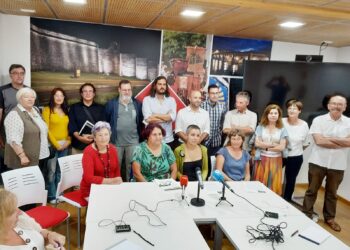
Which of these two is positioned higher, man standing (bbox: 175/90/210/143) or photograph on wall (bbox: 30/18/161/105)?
photograph on wall (bbox: 30/18/161/105)

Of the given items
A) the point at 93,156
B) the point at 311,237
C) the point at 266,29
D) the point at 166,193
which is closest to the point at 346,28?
the point at 266,29

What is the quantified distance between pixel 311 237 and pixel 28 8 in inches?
146

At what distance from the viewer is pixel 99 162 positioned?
3014 millimetres

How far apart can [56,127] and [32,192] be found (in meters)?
1.19

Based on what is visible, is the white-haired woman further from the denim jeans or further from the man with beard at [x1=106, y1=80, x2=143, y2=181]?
the man with beard at [x1=106, y1=80, x2=143, y2=181]

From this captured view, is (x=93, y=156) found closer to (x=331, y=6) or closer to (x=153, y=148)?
(x=153, y=148)

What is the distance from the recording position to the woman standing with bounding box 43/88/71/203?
Result: 3.76 m

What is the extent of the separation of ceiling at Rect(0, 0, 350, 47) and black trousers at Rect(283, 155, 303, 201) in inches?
68.2

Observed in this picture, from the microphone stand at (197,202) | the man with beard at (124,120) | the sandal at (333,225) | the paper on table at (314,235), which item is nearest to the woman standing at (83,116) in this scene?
the man with beard at (124,120)

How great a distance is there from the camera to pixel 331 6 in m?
2.81

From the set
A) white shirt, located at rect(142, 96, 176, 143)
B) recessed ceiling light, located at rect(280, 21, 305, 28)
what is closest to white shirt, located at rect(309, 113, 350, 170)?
recessed ceiling light, located at rect(280, 21, 305, 28)

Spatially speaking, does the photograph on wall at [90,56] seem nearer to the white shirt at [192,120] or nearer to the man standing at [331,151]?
the white shirt at [192,120]

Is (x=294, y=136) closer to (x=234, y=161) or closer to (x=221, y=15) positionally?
(x=234, y=161)

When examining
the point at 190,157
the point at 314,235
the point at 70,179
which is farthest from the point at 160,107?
the point at 314,235
